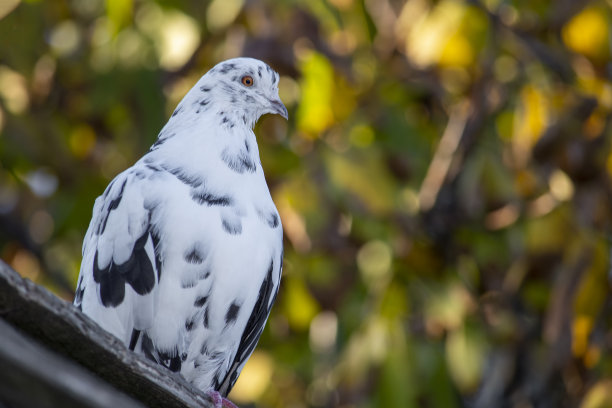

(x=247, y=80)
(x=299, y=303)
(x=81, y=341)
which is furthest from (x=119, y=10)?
(x=81, y=341)

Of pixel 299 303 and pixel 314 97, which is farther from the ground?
pixel 314 97

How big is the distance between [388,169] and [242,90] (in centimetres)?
175

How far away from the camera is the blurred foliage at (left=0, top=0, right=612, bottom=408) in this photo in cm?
537

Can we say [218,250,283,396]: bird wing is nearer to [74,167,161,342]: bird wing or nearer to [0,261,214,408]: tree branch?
[74,167,161,342]: bird wing

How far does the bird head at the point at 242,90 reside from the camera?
3900 millimetres

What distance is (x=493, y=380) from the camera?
619 centimetres

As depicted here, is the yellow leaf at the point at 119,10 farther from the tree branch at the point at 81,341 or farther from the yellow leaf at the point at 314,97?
the tree branch at the point at 81,341

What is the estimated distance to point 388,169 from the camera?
18.2 ft

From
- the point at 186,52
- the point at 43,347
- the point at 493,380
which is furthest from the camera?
the point at 493,380

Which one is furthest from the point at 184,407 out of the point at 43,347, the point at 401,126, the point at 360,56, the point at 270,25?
the point at 360,56

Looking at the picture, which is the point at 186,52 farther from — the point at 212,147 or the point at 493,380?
the point at 493,380

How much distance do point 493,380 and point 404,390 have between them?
1116 millimetres

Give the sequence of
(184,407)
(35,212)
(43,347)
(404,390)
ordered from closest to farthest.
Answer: (43,347) → (184,407) → (404,390) → (35,212)

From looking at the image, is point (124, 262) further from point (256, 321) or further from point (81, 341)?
point (81, 341)
